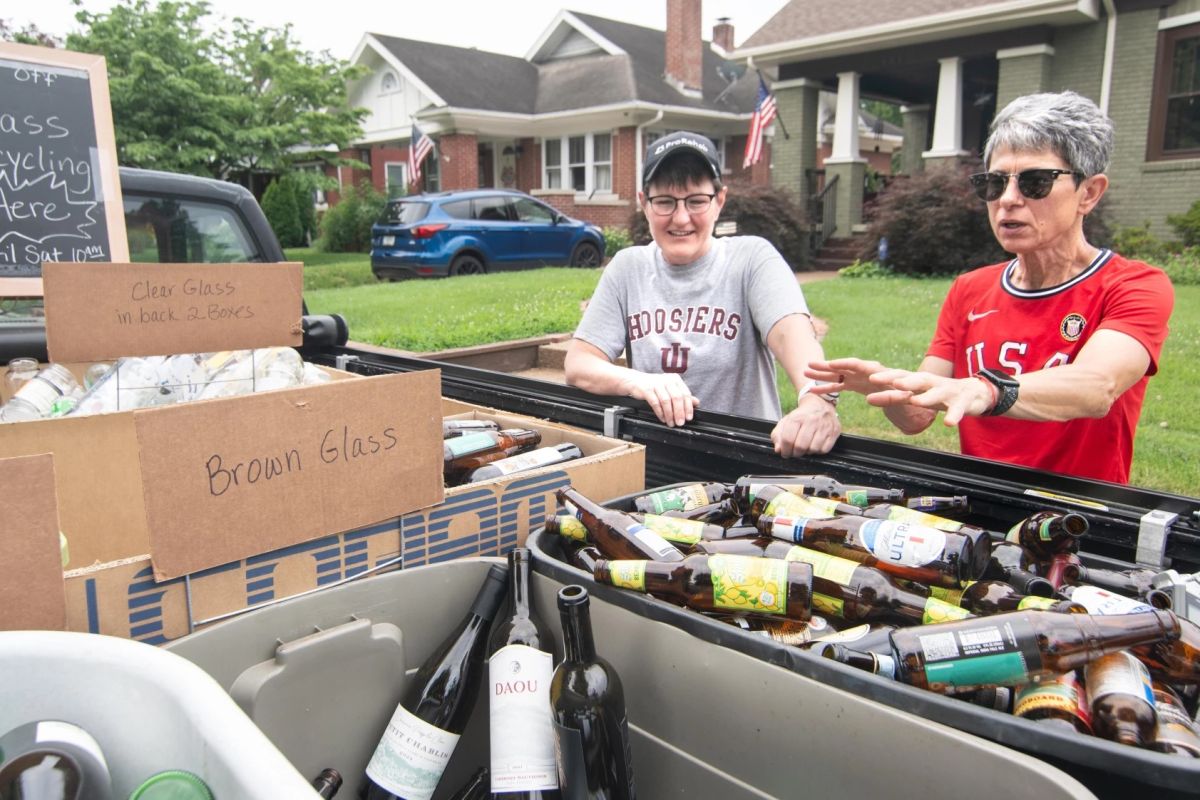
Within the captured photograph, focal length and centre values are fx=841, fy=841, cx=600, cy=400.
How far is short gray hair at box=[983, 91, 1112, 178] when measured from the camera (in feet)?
6.84

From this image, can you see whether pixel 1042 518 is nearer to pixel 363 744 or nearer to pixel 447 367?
pixel 363 744

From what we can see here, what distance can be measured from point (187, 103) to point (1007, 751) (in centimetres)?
1939

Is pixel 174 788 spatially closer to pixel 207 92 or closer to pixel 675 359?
pixel 675 359

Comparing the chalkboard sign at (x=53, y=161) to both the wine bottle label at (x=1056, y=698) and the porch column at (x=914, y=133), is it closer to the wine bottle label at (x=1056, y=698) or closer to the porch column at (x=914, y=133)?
the wine bottle label at (x=1056, y=698)

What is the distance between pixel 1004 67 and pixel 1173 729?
15586 millimetres

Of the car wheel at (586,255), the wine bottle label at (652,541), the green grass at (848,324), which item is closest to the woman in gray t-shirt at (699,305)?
the wine bottle label at (652,541)

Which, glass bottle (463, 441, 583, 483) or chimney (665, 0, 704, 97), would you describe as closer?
glass bottle (463, 441, 583, 483)

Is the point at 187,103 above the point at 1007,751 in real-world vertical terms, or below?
above

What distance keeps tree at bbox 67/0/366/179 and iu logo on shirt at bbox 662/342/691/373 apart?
16.1 meters

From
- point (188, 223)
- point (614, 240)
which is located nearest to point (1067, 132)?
point (188, 223)

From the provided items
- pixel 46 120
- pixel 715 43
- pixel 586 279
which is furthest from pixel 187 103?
pixel 715 43

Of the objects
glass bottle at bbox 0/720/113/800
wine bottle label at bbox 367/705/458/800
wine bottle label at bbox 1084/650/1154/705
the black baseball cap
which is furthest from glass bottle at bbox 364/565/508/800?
the black baseball cap

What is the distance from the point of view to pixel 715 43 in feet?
95.6

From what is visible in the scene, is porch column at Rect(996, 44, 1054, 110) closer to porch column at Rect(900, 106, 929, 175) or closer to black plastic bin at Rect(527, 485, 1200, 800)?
porch column at Rect(900, 106, 929, 175)
